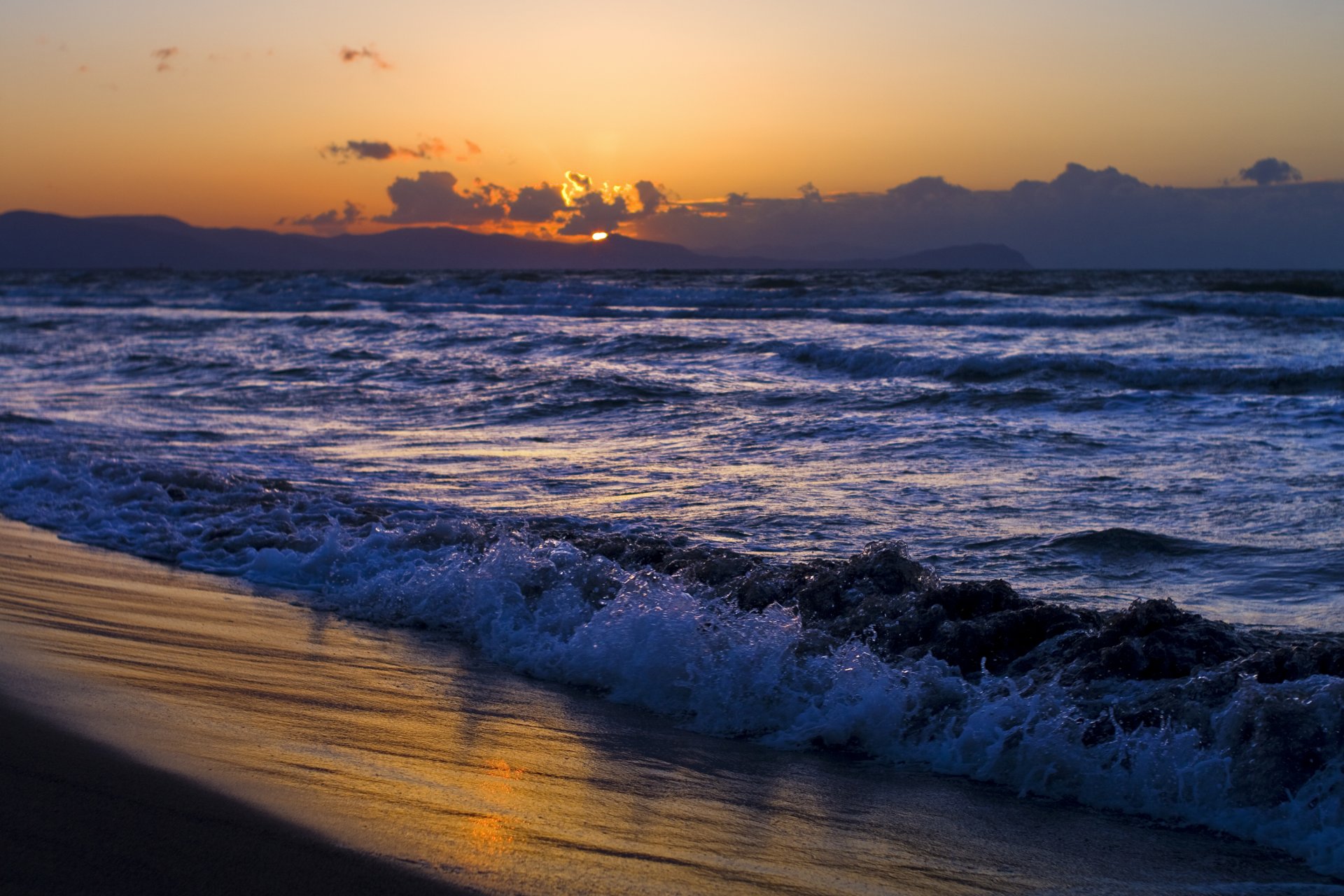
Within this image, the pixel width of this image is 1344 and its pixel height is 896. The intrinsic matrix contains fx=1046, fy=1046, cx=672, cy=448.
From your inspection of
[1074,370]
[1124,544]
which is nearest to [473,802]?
[1124,544]

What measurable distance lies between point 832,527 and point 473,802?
4.11 meters

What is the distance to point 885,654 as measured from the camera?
4.41m

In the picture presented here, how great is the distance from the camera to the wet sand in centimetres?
263

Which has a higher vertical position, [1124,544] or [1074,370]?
[1074,370]

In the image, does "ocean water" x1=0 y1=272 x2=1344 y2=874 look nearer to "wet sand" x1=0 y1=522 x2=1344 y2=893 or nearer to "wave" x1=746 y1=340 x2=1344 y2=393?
"wave" x1=746 y1=340 x2=1344 y2=393

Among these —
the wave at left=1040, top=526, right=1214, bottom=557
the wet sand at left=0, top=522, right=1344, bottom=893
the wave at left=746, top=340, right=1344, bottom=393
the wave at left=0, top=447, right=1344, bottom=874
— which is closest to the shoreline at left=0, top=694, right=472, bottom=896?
the wet sand at left=0, top=522, right=1344, bottom=893

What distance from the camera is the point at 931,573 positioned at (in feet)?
16.9

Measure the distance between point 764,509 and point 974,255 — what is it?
443 feet

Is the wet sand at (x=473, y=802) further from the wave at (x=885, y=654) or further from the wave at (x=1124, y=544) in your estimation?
the wave at (x=1124, y=544)

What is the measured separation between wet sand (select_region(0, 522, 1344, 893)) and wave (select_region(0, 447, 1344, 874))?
19cm

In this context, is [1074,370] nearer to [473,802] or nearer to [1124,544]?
[1124,544]

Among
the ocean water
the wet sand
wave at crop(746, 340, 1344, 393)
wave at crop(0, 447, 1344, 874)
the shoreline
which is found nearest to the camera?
the shoreline

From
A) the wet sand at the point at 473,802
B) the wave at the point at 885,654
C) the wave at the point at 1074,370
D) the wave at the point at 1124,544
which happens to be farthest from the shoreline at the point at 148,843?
→ the wave at the point at 1074,370

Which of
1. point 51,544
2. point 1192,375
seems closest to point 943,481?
point 51,544
